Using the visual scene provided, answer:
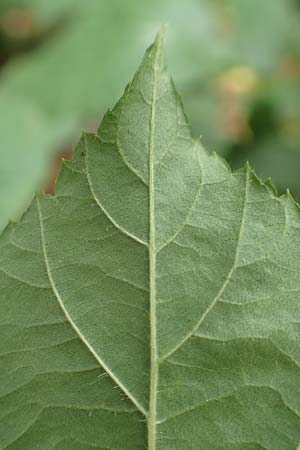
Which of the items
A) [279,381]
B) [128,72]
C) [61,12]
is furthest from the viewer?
[61,12]

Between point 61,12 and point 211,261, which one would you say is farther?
point 61,12

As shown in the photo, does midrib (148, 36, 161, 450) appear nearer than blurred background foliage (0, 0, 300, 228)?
Yes

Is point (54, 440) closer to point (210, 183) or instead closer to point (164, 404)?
point (164, 404)

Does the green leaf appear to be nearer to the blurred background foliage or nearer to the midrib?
the midrib

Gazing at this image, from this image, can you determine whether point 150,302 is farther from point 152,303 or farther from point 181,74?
point 181,74

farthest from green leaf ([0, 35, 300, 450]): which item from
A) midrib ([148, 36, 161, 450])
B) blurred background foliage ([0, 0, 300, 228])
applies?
blurred background foliage ([0, 0, 300, 228])

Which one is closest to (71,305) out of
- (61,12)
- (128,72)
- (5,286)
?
(5,286)

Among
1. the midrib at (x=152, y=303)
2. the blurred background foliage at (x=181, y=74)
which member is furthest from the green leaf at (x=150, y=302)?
the blurred background foliage at (x=181, y=74)

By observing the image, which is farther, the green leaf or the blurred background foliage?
the blurred background foliage
